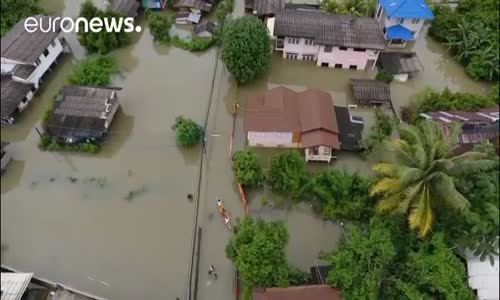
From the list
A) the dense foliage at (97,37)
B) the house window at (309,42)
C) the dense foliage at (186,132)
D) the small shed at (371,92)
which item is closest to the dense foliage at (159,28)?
the dense foliage at (97,37)

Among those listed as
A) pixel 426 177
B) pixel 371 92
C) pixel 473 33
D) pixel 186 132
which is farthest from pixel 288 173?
pixel 473 33

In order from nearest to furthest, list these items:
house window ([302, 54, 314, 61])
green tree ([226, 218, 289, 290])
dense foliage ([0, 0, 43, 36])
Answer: green tree ([226, 218, 289, 290]) → dense foliage ([0, 0, 43, 36]) → house window ([302, 54, 314, 61])

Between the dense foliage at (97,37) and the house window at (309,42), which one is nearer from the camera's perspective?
Result: the dense foliage at (97,37)

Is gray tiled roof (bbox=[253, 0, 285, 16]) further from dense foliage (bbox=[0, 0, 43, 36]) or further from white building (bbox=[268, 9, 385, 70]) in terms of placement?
dense foliage (bbox=[0, 0, 43, 36])

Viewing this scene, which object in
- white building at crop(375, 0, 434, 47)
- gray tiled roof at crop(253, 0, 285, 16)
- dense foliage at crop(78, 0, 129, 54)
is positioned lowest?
dense foliage at crop(78, 0, 129, 54)

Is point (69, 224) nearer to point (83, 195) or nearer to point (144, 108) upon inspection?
point (83, 195)

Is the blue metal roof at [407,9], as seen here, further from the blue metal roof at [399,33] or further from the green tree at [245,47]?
the green tree at [245,47]

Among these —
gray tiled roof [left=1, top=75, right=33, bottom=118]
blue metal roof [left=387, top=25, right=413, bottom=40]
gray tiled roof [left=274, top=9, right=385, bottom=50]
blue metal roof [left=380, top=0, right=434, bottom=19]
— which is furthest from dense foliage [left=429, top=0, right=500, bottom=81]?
gray tiled roof [left=1, top=75, right=33, bottom=118]
